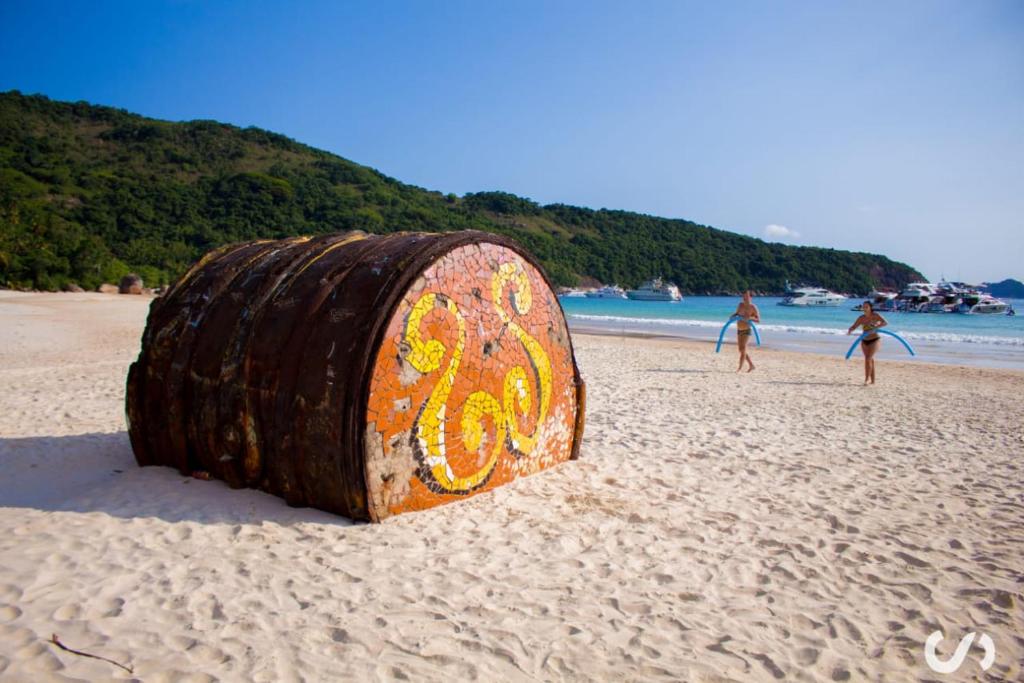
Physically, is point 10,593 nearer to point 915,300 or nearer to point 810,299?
point 915,300

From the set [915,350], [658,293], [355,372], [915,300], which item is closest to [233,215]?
[658,293]

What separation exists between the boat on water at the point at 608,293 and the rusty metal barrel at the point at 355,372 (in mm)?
82648

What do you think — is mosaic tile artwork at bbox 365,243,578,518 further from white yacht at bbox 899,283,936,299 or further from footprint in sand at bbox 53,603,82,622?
white yacht at bbox 899,283,936,299

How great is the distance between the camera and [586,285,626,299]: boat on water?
86312 millimetres

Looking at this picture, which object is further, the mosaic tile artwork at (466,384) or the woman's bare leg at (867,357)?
the woman's bare leg at (867,357)

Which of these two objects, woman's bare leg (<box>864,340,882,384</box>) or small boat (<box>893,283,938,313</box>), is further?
small boat (<box>893,283,938,313</box>)

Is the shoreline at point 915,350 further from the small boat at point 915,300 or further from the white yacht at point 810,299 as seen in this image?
the white yacht at point 810,299

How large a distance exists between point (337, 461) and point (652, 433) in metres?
4.13

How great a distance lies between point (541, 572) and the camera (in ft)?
10.7

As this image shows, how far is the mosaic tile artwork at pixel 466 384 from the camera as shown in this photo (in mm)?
3561

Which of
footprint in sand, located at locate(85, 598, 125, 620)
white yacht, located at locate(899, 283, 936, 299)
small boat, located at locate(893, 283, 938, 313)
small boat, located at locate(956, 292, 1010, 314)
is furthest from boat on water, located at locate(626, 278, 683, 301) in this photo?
footprint in sand, located at locate(85, 598, 125, 620)

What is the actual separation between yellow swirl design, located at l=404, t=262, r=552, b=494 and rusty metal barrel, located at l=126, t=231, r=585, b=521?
1 centimetres

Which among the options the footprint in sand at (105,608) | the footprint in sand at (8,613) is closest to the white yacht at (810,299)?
the footprint in sand at (105,608)

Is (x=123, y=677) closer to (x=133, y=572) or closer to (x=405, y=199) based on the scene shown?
(x=133, y=572)
